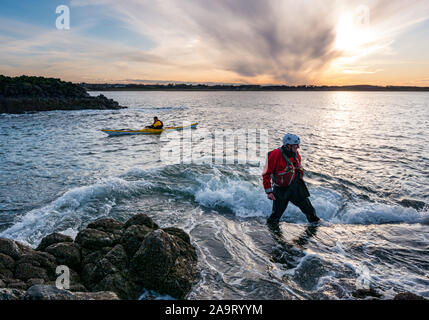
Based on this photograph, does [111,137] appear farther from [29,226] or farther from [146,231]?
[146,231]

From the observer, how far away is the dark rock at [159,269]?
4.55 m

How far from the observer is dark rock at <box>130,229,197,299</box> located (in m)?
4.55

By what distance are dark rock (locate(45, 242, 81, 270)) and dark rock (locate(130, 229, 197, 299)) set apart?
3.70ft

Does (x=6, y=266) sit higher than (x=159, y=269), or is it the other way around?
(x=6, y=266)

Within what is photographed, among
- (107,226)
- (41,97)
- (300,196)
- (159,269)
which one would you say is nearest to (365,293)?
(300,196)

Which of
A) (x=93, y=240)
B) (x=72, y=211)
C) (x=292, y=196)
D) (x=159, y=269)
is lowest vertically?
(x=72, y=211)

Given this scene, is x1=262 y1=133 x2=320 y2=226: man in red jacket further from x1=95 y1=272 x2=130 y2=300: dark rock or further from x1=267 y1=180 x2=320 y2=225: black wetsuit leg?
x1=95 y1=272 x2=130 y2=300: dark rock

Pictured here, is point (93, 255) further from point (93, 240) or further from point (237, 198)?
point (237, 198)

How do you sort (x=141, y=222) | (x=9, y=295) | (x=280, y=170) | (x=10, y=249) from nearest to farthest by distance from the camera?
1. (x=9, y=295)
2. (x=10, y=249)
3. (x=141, y=222)
4. (x=280, y=170)

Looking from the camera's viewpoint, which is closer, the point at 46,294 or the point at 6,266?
the point at 46,294

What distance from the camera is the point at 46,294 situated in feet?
10.3

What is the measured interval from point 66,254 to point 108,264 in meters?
0.94

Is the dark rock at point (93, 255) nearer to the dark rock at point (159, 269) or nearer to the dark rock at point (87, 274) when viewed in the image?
the dark rock at point (87, 274)

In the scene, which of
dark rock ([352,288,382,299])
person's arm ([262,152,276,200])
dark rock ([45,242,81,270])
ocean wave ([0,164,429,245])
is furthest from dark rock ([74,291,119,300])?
ocean wave ([0,164,429,245])
